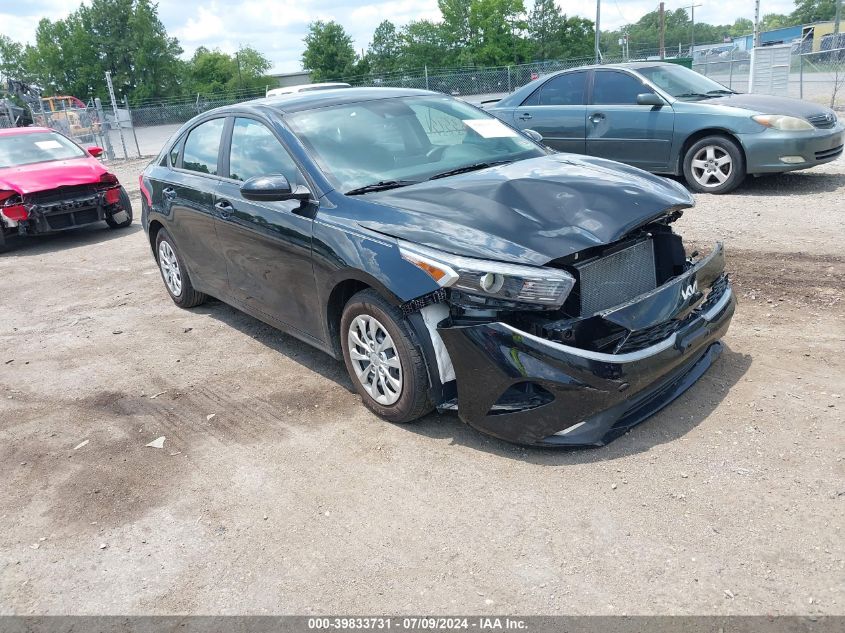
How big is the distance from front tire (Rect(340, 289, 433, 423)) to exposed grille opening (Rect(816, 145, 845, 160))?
22.9ft

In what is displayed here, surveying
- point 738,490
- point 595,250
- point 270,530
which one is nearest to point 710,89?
point 595,250

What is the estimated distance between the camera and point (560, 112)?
9.95 meters

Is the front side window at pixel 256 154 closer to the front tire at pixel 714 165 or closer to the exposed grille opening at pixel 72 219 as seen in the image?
the exposed grille opening at pixel 72 219

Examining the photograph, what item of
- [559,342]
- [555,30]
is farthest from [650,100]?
[555,30]

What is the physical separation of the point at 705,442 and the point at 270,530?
208 cm

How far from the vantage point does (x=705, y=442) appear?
11.4ft

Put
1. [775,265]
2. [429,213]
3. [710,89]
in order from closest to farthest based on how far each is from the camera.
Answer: [429,213]
[775,265]
[710,89]

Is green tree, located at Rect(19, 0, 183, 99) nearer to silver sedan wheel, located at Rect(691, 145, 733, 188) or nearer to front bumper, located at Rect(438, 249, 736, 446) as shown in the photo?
silver sedan wheel, located at Rect(691, 145, 733, 188)

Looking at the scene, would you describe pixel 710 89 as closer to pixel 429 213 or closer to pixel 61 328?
pixel 429 213

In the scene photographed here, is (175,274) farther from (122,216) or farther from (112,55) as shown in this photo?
(112,55)

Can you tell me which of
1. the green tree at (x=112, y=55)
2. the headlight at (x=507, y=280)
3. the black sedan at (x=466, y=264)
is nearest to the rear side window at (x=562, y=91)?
the black sedan at (x=466, y=264)

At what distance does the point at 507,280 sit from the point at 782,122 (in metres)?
6.70

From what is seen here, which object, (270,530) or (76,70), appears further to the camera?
(76,70)

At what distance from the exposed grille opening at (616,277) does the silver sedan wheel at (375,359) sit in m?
0.99
